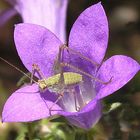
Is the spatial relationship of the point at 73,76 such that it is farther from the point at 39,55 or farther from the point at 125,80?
the point at 125,80

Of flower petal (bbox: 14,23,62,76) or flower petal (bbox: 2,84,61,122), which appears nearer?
flower petal (bbox: 2,84,61,122)

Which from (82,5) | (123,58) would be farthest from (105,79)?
(82,5)

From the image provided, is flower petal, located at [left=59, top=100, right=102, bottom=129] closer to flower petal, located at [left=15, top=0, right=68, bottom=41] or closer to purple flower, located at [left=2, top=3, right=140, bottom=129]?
purple flower, located at [left=2, top=3, right=140, bottom=129]

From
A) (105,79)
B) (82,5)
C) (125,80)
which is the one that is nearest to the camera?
(125,80)

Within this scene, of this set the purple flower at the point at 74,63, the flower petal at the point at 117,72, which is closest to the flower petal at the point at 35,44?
the purple flower at the point at 74,63

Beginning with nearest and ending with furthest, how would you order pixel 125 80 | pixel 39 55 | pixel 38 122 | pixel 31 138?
pixel 125 80
pixel 39 55
pixel 31 138
pixel 38 122

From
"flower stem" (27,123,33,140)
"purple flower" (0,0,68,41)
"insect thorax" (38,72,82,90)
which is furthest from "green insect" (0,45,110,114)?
"purple flower" (0,0,68,41)

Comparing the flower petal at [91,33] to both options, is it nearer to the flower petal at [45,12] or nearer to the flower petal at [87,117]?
the flower petal at [87,117]

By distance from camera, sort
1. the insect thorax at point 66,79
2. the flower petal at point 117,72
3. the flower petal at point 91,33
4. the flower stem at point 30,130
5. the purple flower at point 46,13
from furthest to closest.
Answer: the purple flower at point 46,13, the flower stem at point 30,130, the insect thorax at point 66,79, the flower petal at point 91,33, the flower petal at point 117,72

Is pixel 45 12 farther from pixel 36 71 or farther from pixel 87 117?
pixel 87 117
